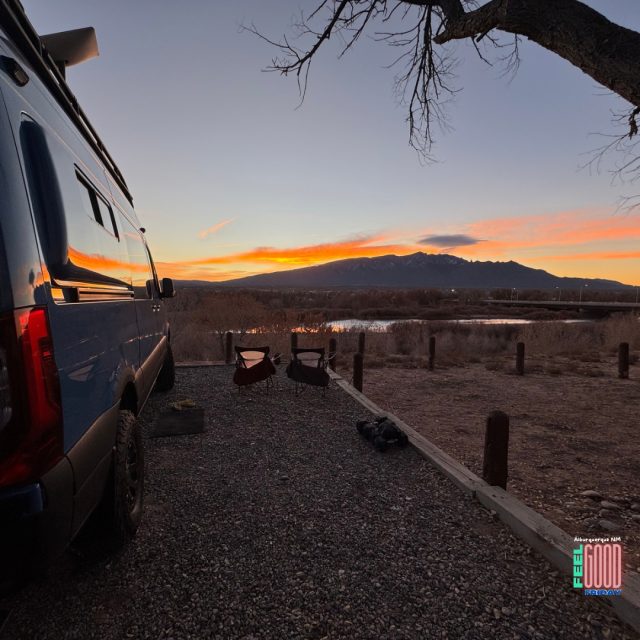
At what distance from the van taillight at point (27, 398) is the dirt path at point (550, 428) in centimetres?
369

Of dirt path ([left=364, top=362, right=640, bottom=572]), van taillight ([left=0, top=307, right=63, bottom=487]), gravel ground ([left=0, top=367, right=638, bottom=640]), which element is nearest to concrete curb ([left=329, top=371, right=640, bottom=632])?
gravel ground ([left=0, top=367, right=638, bottom=640])

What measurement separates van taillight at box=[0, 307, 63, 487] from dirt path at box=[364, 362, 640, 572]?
369 cm

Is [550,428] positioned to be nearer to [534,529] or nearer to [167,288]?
[534,529]

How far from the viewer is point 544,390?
958cm

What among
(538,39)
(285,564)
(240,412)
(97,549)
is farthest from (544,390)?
(97,549)

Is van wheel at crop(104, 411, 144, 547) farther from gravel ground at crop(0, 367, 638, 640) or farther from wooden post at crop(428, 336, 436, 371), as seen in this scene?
wooden post at crop(428, 336, 436, 371)

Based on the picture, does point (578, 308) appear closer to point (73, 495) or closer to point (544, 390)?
point (544, 390)

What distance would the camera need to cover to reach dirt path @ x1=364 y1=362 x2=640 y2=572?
392 centimetres

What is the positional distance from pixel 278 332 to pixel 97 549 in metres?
12.8

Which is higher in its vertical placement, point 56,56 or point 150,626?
point 56,56

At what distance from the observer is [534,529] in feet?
8.89

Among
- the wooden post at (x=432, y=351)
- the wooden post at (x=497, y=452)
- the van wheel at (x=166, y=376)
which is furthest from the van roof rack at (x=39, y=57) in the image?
the wooden post at (x=432, y=351)

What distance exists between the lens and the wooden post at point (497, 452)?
11.3 ft

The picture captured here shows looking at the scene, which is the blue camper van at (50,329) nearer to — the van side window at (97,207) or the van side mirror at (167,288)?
the van side window at (97,207)
